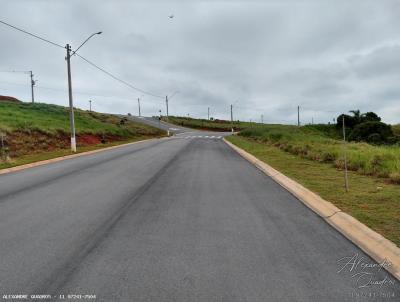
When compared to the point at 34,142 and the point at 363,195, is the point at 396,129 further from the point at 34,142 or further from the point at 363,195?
the point at 363,195

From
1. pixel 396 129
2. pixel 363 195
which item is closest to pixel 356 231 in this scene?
pixel 363 195

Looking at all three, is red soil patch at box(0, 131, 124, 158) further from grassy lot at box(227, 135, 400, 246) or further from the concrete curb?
the concrete curb

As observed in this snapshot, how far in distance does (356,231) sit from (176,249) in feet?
9.67

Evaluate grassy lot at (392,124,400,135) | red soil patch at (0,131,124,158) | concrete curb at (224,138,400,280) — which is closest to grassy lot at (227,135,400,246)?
concrete curb at (224,138,400,280)

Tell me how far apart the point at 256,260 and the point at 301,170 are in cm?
1059

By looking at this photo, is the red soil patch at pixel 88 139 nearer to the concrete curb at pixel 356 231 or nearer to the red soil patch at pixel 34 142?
the red soil patch at pixel 34 142

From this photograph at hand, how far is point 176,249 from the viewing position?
555 centimetres

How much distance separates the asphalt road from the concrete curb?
0.19 metres

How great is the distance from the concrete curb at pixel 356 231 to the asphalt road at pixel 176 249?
185 millimetres

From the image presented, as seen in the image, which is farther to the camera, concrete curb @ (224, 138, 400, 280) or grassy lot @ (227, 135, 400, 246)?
grassy lot @ (227, 135, 400, 246)

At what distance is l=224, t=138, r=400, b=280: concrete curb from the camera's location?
518cm

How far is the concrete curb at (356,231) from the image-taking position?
17.0ft

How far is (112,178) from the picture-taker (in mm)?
13266

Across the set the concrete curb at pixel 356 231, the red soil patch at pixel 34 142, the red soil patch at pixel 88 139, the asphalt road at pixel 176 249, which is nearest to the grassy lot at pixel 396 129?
the red soil patch at pixel 88 139
